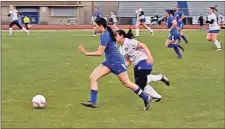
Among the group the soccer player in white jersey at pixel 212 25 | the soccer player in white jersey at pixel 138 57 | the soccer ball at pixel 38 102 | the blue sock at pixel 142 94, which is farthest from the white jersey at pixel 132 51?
the soccer player in white jersey at pixel 212 25

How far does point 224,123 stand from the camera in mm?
9102

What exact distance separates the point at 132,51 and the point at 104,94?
1781mm

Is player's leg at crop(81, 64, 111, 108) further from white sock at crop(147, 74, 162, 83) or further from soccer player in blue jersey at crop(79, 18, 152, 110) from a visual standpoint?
white sock at crop(147, 74, 162, 83)

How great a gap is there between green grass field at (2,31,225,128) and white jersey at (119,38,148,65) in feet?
3.09

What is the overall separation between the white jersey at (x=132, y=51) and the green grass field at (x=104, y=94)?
0.94 m

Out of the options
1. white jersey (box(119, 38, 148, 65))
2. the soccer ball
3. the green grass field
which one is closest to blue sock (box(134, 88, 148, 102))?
the green grass field

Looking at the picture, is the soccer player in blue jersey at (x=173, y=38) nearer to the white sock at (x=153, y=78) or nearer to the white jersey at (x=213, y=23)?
the white jersey at (x=213, y=23)

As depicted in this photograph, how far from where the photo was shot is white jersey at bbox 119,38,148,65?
430 inches

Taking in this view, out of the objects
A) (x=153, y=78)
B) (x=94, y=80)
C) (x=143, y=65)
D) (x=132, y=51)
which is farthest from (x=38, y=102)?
(x=153, y=78)

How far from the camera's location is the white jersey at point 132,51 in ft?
35.9

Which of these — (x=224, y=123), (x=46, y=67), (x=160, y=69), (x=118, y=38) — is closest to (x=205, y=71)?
(x=160, y=69)

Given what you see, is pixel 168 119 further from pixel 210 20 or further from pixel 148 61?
pixel 210 20

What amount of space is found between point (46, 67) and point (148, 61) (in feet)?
23.8

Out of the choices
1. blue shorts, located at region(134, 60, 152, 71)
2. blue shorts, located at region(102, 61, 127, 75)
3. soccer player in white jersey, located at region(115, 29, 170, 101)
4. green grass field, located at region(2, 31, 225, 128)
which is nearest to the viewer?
green grass field, located at region(2, 31, 225, 128)
